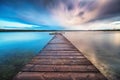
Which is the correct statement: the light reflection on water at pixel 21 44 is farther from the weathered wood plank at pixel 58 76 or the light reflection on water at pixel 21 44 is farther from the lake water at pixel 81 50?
the weathered wood plank at pixel 58 76

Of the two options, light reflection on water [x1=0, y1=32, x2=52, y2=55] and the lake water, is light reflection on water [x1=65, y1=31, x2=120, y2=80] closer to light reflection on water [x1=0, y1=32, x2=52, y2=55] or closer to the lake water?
the lake water

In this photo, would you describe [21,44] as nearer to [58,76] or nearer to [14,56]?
[14,56]

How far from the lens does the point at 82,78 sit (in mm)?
2461

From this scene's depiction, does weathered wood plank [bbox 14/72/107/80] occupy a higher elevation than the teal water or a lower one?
higher

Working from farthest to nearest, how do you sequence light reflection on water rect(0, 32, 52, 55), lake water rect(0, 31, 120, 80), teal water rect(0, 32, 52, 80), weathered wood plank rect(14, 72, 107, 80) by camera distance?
light reflection on water rect(0, 32, 52, 55), lake water rect(0, 31, 120, 80), teal water rect(0, 32, 52, 80), weathered wood plank rect(14, 72, 107, 80)

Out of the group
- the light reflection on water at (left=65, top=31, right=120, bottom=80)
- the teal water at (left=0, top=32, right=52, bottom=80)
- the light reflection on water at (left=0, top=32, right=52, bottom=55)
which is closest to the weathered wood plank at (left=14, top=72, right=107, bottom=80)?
the teal water at (left=0, top=32, right=52, bottom=80)

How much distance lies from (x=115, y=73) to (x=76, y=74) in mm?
3599

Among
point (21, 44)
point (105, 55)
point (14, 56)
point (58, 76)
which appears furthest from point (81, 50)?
point (58, 76)

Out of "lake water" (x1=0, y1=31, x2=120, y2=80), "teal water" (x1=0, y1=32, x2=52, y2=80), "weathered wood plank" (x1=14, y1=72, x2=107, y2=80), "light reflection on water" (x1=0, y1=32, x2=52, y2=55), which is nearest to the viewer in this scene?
"weathered wood plank" (x1=14, y1=72, x2=107, y2=80)

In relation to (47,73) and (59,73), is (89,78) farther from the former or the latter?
(47,73)

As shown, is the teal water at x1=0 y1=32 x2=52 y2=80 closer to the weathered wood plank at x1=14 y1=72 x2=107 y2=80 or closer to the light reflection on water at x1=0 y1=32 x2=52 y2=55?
the light reflection on water at x1=0 y1=32 x2=52 y2=55

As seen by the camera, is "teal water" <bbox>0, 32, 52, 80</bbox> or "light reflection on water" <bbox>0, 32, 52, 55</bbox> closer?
"teal water" <bbox>0, 32, 52, 80</bbox>

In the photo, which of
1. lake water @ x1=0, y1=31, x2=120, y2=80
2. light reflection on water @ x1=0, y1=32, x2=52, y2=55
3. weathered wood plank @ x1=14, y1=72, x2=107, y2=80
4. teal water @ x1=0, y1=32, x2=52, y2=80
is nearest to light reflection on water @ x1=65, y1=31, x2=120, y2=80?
lake water @ x1=0, y1=31, x2=120, y2=80

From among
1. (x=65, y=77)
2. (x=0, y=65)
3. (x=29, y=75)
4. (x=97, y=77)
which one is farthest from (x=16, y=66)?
(x=97, y=77)
